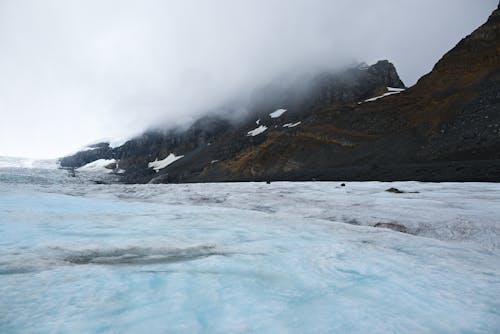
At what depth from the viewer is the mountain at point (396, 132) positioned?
137 ft

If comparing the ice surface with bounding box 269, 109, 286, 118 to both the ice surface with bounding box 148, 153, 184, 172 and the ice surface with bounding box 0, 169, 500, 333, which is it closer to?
the ice surface with bounding box 148, 153, 184, 172

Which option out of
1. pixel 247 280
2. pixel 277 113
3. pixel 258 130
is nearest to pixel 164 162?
pixel 258 130

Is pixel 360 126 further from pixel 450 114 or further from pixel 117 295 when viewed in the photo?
pixel 117 295

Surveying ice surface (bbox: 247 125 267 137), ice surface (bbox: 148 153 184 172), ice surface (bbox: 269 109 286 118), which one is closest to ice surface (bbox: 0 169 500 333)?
ice surface (bbox: 247 125 267 137)

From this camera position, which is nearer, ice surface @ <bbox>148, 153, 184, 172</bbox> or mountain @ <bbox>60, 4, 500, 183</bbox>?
mountain @ <bbox>60, 4, 500, 183</bbox>

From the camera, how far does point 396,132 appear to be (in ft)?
192

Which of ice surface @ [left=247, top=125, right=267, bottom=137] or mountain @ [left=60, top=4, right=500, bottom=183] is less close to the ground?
ice surface @ [left=247, top=125, right=267, bottom=137]

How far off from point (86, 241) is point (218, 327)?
16.6 feet

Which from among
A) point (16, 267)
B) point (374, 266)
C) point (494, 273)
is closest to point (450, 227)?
point (494, 273)

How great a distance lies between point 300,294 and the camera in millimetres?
3963

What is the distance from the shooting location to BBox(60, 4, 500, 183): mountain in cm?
4172

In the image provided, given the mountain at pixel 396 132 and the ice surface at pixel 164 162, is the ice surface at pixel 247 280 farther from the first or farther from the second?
the ice surface at pixel 164 162

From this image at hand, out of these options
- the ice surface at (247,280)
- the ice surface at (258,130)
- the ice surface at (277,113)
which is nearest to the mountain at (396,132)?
the ice surface at (258,130)

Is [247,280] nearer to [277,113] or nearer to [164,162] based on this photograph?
[277,113]
